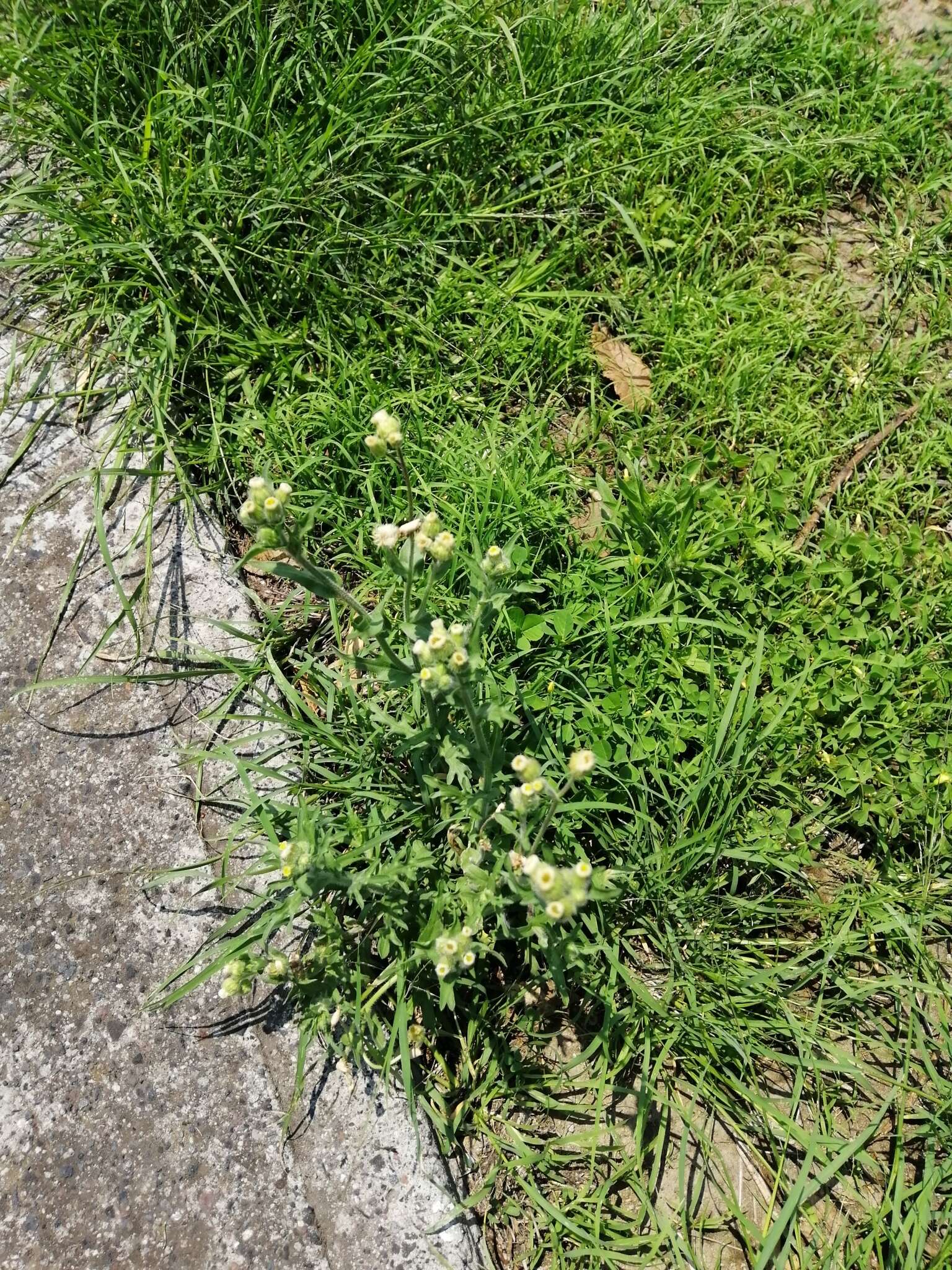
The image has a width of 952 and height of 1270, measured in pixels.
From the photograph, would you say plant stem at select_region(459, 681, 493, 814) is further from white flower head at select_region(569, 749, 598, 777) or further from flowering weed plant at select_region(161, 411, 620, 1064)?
white flower head at select_region(569, 749, 598, 777)

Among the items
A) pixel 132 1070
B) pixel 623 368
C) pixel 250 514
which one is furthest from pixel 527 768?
pixel 623 368

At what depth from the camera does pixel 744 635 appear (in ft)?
7.26

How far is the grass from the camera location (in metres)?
1.91

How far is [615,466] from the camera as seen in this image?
2490 mm

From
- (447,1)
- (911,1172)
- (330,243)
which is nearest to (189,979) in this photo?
(911,1172)

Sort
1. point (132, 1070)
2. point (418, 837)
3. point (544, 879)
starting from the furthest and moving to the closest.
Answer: point (418, 837)
point (132, 1070)
point (544, 879)

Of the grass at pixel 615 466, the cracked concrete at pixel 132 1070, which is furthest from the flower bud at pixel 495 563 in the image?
the cracked concrete at pixel 132 1070

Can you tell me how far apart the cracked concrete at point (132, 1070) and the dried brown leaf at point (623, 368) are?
4.60 ft

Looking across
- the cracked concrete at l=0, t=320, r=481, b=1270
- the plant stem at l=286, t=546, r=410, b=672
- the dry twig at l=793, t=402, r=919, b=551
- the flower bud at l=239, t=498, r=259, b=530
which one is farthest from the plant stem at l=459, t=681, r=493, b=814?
the dry twig at l=793, t=402, r=919, b=551

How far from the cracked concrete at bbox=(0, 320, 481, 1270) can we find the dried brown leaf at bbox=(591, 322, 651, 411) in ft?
4.60

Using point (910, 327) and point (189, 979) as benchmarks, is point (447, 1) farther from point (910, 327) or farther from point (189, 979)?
point (189, 979)

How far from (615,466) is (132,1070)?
1.84 m

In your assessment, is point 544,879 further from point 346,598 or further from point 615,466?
point 615,466

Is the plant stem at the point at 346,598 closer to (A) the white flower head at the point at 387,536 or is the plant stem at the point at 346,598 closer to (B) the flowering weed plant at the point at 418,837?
(B) the flowering weed plant at the point at 418,837
